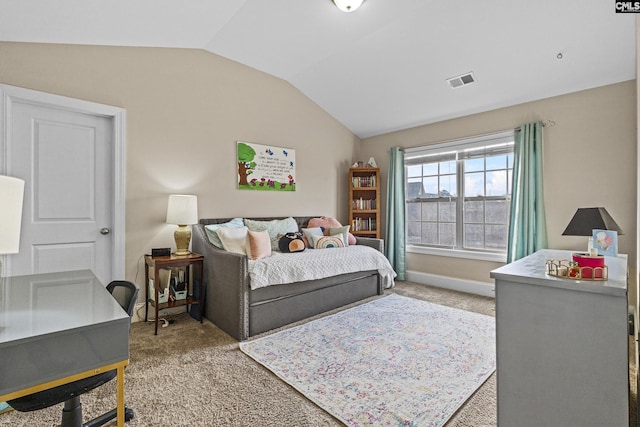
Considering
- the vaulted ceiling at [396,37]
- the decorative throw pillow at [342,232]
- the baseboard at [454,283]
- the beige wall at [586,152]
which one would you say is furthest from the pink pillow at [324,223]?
the beige wall at [586,152]

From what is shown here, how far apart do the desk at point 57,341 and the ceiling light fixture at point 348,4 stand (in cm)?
272

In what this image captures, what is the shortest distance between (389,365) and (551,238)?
2455 mm

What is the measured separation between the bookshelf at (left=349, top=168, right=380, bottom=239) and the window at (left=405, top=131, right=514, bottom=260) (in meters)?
0.47

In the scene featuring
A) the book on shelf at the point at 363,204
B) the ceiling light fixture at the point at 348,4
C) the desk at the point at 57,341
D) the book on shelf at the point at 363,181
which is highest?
the ceiling light fixture at the point at 348,4

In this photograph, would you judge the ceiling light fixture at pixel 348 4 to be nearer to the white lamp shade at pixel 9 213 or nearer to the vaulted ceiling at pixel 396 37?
the vaulted ceiling at pixel 396 37

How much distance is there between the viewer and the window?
3.81m

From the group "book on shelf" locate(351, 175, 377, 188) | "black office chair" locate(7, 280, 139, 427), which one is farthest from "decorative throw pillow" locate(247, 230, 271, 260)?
"book on shelf" locate(351, 175, 377, 188)

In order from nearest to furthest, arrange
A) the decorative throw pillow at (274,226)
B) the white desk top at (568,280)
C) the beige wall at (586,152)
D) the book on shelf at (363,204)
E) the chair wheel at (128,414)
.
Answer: the white desk top at (568,280) → the chair wheel at (128,414) → the beige wall at (586,152) → the decorative throw pillow at (274,226) → the book on shelf at (363,204)

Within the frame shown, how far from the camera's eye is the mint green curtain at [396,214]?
4.61 metres

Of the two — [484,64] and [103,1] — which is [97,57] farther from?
[484,64]

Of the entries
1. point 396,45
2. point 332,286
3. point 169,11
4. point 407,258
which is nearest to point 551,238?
point 407,258

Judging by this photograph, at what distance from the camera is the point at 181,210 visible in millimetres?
2977

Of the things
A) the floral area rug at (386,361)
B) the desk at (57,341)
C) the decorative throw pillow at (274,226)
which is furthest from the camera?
the decorative throw pillow at (274,226)

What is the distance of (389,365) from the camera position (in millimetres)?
2117
